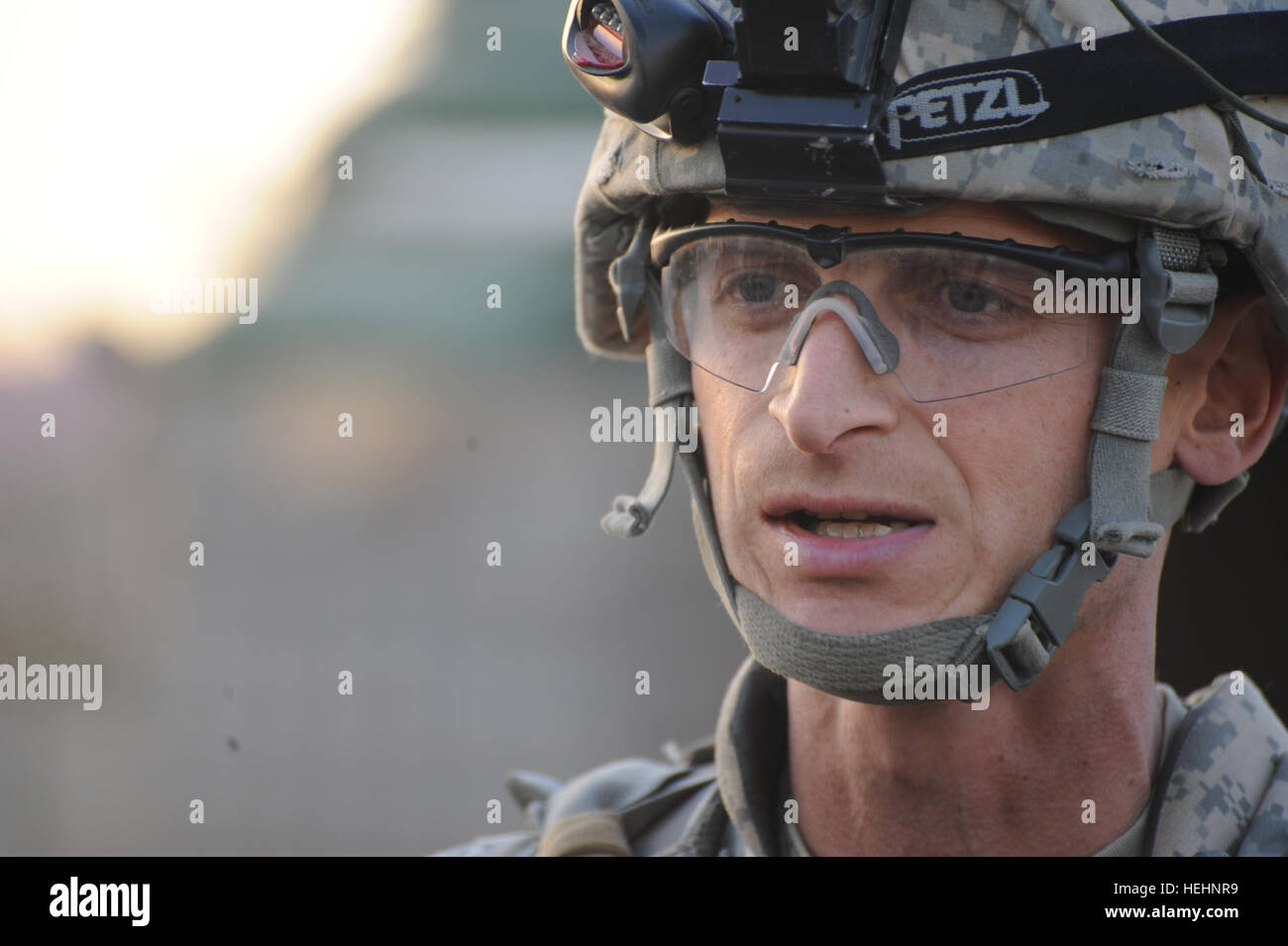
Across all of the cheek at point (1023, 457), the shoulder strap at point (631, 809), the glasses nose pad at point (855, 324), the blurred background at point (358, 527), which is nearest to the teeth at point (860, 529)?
the cheek at point (1023, 457)

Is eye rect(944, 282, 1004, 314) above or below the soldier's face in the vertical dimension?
above

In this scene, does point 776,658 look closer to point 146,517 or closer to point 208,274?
point 208,274

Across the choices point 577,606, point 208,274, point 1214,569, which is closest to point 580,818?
point 1214,569

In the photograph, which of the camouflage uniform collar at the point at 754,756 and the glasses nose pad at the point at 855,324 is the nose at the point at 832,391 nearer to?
the glasses nose pad at the point at 855,324

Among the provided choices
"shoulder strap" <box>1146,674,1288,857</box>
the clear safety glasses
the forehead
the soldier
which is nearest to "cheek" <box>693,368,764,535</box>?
the soldier

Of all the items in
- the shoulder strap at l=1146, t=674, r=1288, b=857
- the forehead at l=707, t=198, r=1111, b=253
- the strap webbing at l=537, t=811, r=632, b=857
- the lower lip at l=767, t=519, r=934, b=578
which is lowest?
the strap webbing at l=537, t=811, r=632, b=857

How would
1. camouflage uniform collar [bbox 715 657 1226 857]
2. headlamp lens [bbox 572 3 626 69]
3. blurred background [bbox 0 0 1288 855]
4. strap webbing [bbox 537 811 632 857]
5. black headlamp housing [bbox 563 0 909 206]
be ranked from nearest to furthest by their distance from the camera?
black headlamp housing [bbox 563 0 909 206] → headlamp lens [bbox 572 3 626 69] → camouflage uniform collar [bbox 715 657 1226 857] → strap webbing [bbox 537 811 632 857] → blurred background [bbox 0 0 1288 855]

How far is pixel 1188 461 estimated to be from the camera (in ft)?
7.14

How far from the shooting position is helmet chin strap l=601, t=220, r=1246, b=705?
1.98m

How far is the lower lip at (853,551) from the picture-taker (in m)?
1.99

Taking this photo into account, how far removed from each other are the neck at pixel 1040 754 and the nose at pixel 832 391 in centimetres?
47

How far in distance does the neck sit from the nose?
47cm

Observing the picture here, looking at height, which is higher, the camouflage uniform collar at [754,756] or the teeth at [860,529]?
the teeth at [860,529]

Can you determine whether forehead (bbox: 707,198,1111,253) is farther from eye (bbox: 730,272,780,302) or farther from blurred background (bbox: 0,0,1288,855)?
blurred background (bbox: 0,0,1288,855)
